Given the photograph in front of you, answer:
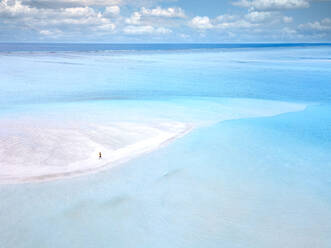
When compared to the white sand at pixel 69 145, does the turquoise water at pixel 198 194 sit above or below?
below

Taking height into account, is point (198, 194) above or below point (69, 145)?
below

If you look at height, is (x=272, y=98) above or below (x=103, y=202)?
above

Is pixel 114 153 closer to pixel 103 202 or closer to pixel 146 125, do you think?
pixel 103 202

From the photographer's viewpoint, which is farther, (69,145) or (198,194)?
(69,145)

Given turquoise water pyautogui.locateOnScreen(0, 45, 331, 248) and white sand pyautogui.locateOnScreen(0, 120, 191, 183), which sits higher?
white sand pyautogui.locateOnScreen(0, 120, 191, 183)

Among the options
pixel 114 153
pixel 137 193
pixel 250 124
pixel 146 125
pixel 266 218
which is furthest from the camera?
pixel 250 124

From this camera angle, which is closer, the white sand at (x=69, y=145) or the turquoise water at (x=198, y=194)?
the turquoise water at (x=198, y=194)

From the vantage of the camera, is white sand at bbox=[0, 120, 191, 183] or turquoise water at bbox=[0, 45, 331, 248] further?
white sand at bbox=[0, 120, 191, 183]

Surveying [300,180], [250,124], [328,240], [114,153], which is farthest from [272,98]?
[328,240]
